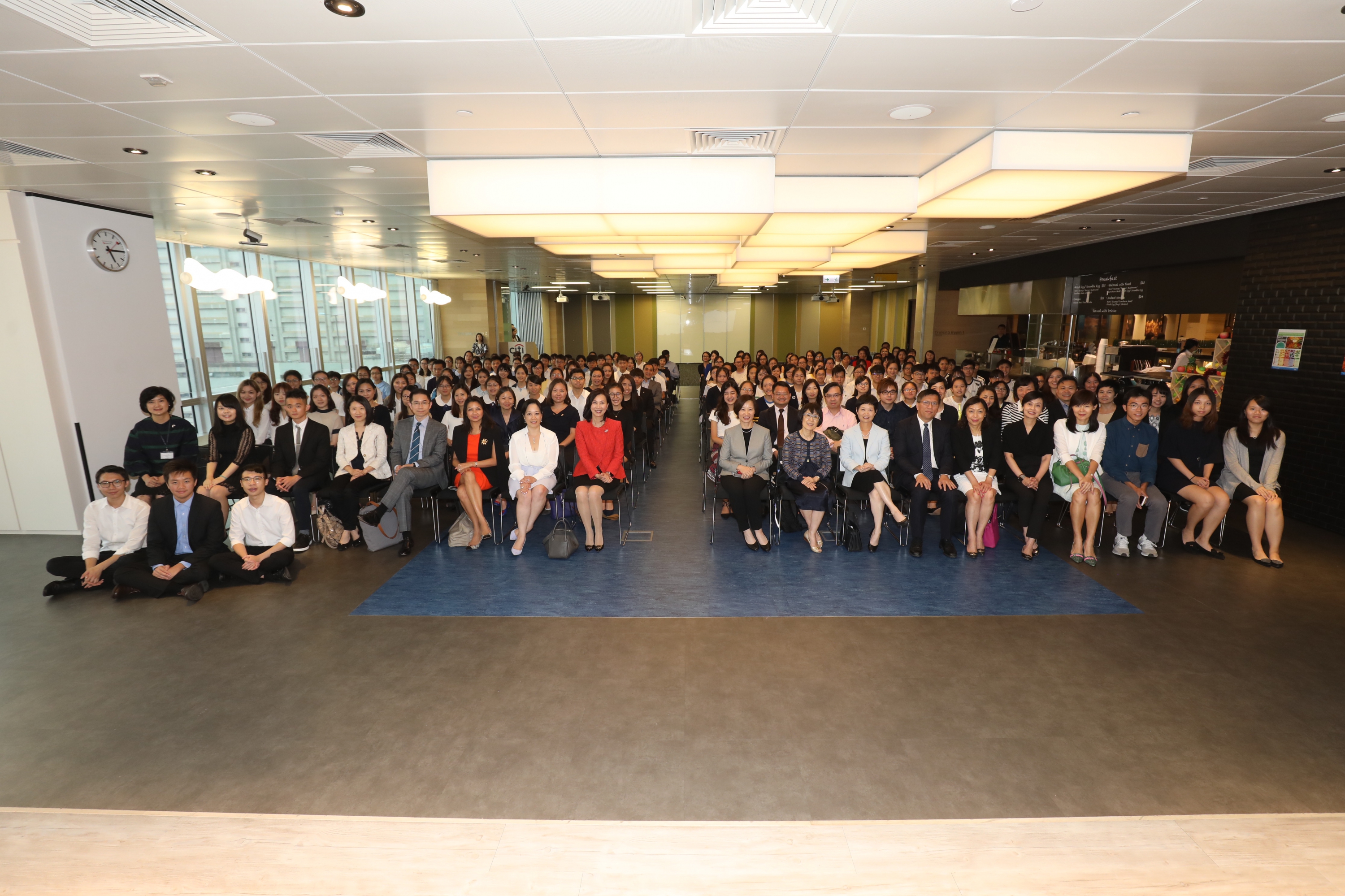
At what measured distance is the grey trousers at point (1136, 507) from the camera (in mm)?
6172

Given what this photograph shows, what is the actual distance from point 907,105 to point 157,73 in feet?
13.7

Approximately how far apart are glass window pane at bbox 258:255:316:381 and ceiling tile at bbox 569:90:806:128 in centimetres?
1088

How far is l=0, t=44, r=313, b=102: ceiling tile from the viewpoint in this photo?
3.17 metres

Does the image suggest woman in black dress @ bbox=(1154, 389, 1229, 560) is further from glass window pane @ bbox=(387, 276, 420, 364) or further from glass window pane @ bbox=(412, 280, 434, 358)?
glass window pane @ bbox=(412, 280, 434, 358)

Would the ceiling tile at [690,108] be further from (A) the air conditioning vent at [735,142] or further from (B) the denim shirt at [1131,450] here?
(B) the denim shirt at [1131,450]

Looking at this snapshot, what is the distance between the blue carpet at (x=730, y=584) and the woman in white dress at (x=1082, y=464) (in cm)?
32

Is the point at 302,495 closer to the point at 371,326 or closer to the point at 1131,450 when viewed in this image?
the point at 1131,450

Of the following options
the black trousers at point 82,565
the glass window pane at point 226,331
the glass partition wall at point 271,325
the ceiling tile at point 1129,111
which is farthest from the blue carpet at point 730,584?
the glass window pane at point 226,331

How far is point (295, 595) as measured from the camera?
5.32 metres

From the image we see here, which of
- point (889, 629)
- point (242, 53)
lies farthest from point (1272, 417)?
point (242, 53)

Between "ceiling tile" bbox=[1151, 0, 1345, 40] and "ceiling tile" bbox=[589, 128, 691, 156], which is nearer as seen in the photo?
"ceiling tile" bbox=[1151, 0, 1345, 40]

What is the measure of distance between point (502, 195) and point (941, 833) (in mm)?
5132

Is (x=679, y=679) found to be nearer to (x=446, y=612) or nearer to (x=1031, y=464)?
(x=446, y=612)

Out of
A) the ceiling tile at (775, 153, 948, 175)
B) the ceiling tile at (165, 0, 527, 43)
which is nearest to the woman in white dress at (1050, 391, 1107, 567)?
the ceiling tile at (775, 153, 948, 175)
